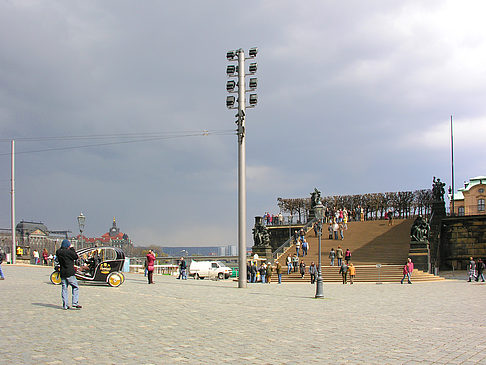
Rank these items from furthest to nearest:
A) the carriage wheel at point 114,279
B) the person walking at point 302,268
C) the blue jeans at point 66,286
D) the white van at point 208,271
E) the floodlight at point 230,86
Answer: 1. the white van at point 208,271
2. the person walking at point 302,268
3. the floodlight at point 230,86
4. the carriage wheel at point 114,279
5. the blue jeans at point 66,286

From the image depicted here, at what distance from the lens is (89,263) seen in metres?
20.3

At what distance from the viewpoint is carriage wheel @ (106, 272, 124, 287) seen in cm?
2000

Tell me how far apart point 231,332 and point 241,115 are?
15572 mm

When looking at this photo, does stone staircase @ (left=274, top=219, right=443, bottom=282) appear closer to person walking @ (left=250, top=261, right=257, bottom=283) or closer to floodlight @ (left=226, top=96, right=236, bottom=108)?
person walking @ (left=250, top=261, right=257, bottom=283)

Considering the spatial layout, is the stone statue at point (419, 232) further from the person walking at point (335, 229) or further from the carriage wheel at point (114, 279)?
the carriage wheel at point (114, 279)

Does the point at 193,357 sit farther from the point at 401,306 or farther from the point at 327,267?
the point at 327,267

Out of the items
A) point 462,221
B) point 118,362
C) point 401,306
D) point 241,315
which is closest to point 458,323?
point 401,306

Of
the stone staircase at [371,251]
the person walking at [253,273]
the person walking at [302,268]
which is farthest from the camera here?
the person walking at [253,273]

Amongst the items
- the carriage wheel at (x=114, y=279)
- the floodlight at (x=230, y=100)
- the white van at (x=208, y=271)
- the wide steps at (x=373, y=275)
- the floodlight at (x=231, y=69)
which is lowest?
the white van at (x=208, y=271)

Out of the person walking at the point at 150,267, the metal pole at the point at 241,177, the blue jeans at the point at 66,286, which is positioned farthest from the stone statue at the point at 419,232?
the blue jeans at the point at 66,286

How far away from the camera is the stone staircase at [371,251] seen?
102 feet

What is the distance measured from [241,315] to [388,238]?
30.7 m

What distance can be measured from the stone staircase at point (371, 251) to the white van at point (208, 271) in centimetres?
470

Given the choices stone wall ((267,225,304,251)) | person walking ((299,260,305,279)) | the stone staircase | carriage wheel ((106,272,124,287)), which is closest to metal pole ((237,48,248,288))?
carriage wheel ((106,272,124,287))
